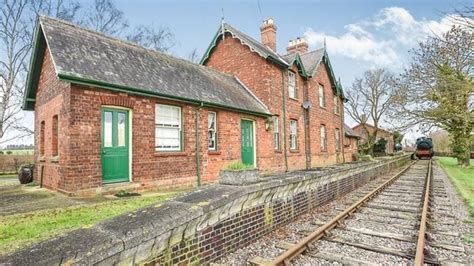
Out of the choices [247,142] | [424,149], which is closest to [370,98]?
[424,149]

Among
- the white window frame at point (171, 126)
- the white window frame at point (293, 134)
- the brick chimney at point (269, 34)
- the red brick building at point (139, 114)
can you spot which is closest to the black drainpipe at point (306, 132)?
the white window frame at point (293, 134)

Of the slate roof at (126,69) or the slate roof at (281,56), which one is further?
the slate roof at (281,56)

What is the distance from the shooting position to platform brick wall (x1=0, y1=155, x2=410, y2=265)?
2.71 meters

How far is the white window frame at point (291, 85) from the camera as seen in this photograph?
58.7ft

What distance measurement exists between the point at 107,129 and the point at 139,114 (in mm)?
1106

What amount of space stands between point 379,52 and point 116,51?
94.4ft

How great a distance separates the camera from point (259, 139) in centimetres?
1503

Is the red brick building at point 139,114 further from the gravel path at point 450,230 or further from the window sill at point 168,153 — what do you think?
the gravel path at point 450,230

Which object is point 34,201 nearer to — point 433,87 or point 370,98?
point 433,87

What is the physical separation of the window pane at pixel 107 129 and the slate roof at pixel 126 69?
925 mm

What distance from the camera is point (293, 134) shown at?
18.0 m

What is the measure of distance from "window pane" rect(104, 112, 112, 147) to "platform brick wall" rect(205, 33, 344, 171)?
854 cm

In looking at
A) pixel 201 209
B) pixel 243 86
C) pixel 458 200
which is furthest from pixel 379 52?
pixel 201 209

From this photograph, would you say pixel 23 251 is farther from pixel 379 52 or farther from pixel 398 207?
pixel 379 52
